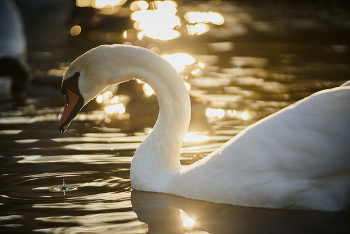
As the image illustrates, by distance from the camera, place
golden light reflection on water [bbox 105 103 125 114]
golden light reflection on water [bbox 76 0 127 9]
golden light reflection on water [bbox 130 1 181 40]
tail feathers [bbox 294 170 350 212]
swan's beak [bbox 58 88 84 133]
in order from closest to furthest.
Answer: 1. tail feathers [bbox 294 170 350 212]
2. swan's beak [bbox 58 88 84 133]
3. golden light reflection on water [bbox 105 103 125 114]
4. golden light reflection on water [bbox 130 1 181 40]
5. golden light reflection on water [bbox 76 0 127 9]

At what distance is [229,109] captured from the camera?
10.1 meters

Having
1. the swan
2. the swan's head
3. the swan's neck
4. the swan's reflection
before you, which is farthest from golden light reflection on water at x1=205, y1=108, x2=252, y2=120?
the swan's reflection

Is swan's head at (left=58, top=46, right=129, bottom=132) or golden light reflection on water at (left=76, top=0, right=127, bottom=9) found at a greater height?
golden light reflection on water at (left=76, top=0, right=127, bottom=9)

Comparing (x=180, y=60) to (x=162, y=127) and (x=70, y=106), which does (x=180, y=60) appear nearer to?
(x=162, y=127)

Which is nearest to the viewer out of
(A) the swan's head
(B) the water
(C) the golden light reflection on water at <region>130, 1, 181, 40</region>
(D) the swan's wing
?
(D) the swan's wing

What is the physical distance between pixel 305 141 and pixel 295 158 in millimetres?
160

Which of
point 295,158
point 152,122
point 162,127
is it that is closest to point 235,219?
point 295,158

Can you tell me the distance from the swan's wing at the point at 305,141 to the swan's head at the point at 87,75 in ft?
5.37

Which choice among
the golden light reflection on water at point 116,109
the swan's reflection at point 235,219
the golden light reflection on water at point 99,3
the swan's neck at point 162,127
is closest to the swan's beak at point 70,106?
the swan's neck at point 162,127

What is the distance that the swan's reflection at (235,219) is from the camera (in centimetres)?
434

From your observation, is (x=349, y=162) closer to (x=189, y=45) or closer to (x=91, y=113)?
(x=91, y=113)

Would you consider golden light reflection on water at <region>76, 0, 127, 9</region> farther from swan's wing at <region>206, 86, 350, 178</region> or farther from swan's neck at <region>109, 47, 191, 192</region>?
swan's wing at <region>206, 86, 350, 178</region>

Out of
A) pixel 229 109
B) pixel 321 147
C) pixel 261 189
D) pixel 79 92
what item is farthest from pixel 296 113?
pixel 229 109

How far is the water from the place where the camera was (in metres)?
4.62
